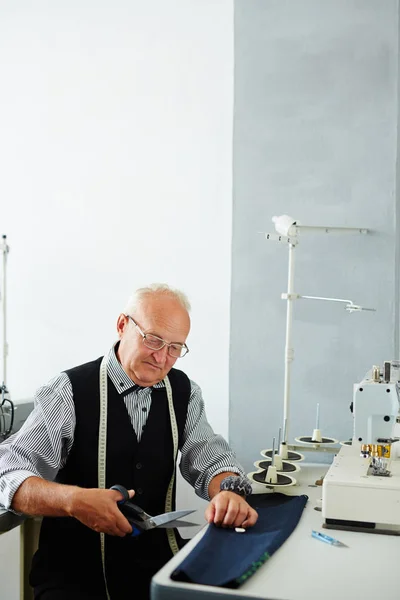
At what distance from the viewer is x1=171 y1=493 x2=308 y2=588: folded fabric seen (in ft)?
4.25

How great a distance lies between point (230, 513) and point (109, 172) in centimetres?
245

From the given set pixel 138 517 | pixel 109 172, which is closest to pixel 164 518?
pixel 138 517

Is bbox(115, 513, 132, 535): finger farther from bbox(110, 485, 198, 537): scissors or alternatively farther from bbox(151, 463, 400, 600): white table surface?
bbox(151, 463, 400, 600): white table surface

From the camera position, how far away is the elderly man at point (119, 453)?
183 centimetres

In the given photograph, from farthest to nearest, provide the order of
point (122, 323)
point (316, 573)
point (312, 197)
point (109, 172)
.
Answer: point (109, 172), point (312, 197), point (122, 323), point (316, 573)

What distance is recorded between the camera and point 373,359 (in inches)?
121

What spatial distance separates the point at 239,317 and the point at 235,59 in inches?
48.9

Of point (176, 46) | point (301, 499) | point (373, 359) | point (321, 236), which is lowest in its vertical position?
point (301, 499)

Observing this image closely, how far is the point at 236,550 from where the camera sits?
1.45 meters

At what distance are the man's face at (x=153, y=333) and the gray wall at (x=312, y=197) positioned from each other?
1.29 m

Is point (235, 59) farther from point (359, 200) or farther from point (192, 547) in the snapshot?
point (192, 547)

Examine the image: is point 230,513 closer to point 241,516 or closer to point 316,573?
point 241,516

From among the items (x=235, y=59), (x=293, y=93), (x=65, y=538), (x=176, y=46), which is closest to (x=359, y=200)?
(x=293, y=93)

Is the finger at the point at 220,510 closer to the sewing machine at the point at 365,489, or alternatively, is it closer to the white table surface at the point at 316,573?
the white table surface at the point at 316,573
